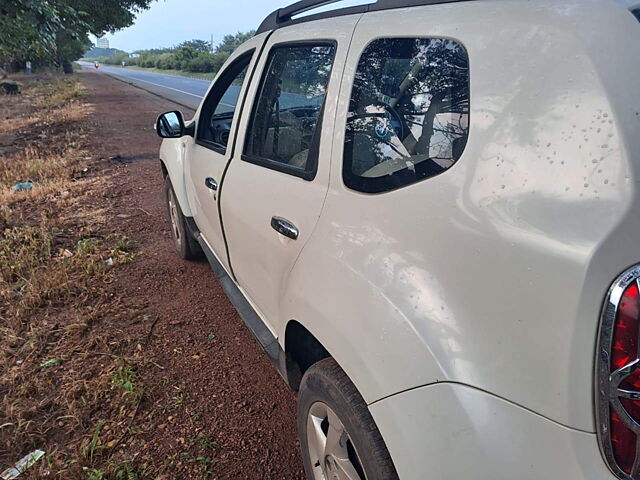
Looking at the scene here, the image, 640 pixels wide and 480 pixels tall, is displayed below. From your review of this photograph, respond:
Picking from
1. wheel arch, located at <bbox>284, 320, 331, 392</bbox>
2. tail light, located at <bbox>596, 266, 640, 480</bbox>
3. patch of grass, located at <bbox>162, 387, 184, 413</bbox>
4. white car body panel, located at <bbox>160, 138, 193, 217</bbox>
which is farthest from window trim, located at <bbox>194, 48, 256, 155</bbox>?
tail light, located at <bbox>596, 266, 640, 480</bbox>

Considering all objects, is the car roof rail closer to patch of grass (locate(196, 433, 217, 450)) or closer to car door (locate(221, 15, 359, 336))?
car door (locate(221, 15, 359, 336))

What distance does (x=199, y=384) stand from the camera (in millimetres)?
2777

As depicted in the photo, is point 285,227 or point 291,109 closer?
point 285,227

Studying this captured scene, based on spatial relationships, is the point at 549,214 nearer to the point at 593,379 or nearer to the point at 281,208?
the point at 593,379

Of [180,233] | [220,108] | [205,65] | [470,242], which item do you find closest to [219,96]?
[220,108]

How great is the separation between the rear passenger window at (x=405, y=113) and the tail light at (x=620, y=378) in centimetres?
53

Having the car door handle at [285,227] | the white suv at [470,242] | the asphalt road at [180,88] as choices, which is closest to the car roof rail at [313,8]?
the white suv at [470,242]

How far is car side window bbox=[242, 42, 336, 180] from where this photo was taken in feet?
6.37

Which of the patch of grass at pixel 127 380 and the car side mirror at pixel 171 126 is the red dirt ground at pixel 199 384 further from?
the car side mirror at pixel 171 126

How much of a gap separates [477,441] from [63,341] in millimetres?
3005

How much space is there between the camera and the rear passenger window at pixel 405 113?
1345 mm

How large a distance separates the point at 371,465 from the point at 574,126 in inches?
42.5

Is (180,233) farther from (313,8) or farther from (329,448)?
(329,448)

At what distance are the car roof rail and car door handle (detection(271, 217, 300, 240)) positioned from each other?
34.1 inches
